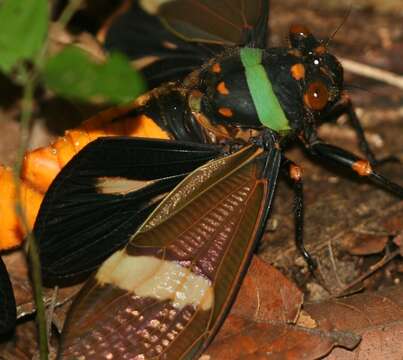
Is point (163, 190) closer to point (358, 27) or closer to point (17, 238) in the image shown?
point (17, 238)

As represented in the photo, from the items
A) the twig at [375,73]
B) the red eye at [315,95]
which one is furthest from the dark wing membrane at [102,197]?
the twig at [375,73]

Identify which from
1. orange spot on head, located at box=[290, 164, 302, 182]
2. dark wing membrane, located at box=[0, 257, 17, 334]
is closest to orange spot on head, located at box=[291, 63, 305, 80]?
orange spot on head, located at box=[290, 164, 302, 182]

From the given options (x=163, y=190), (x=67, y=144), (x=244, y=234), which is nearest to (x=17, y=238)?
(x=67, y=144)

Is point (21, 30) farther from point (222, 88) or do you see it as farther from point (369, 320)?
point (369, 320)

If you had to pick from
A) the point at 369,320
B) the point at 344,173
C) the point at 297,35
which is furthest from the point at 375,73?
the point at 369,320

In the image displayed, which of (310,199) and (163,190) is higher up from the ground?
(163,190)

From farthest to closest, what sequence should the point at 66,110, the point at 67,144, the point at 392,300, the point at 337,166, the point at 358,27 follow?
1. the point at 358,27
2. the point at 66,110
3. the point at 337,166
4. the point at 67,144
5. the point at 392,300

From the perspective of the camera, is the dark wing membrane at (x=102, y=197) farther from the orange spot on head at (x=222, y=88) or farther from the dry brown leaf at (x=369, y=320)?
the dry brown leaf at (x=369, y=320)
